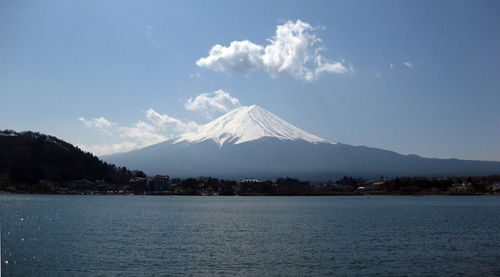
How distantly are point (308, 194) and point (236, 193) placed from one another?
28.8 meters

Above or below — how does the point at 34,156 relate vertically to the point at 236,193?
above

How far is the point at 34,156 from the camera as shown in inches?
6334

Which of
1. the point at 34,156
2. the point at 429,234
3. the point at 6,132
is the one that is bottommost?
the point at 429,234

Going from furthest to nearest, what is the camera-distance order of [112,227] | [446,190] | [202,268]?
[446,190], [112,227], [202,268]

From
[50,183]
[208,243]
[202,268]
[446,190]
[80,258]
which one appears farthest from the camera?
[446,190]

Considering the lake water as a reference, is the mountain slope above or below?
above

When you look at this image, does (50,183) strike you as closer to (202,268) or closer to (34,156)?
(34,156)

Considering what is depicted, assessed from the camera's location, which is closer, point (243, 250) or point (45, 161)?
point (243, 250)

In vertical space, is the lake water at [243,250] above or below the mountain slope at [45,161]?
below

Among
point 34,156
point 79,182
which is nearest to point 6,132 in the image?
point 34,156

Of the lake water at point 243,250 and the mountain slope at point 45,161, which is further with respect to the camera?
the mountain slope at point 45,161

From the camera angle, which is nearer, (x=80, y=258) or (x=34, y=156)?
(x=80, y=258)

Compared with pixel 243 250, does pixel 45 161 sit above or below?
above

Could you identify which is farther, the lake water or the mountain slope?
the mountain slope
